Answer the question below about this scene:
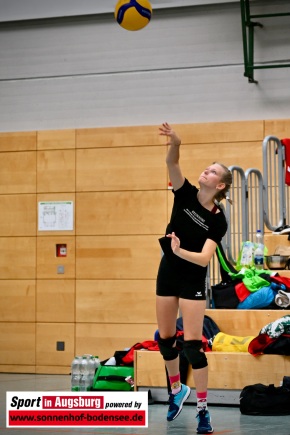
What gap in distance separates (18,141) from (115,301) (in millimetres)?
2739

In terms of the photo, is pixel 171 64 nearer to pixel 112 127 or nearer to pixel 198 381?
pixel 112 127

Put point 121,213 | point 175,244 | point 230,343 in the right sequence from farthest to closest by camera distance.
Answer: point 121,213, point 230,343, point 175,244

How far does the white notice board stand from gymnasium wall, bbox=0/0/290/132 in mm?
1135

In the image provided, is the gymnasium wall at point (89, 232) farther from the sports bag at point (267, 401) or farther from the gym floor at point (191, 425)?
the sports bag at point (267, 401)

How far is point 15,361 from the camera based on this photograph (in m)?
11.9

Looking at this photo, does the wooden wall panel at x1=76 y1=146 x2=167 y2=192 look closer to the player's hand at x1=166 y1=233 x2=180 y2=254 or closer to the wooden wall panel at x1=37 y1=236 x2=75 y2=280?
the wooden wall panel at x1=37 y1=236 x2=75 y2=280

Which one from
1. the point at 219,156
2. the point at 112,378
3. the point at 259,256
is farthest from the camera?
the point at 219,156

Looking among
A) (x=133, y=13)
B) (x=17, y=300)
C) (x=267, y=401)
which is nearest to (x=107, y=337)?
(x=17, y=300)

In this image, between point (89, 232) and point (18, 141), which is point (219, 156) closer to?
point (89, 232)

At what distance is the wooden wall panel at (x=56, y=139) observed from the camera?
12.0m

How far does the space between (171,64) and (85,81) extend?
128 centimetres

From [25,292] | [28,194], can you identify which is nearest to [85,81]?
[28,194]

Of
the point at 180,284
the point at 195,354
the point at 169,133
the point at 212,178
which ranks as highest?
the point at 169,133

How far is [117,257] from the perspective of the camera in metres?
11.7
